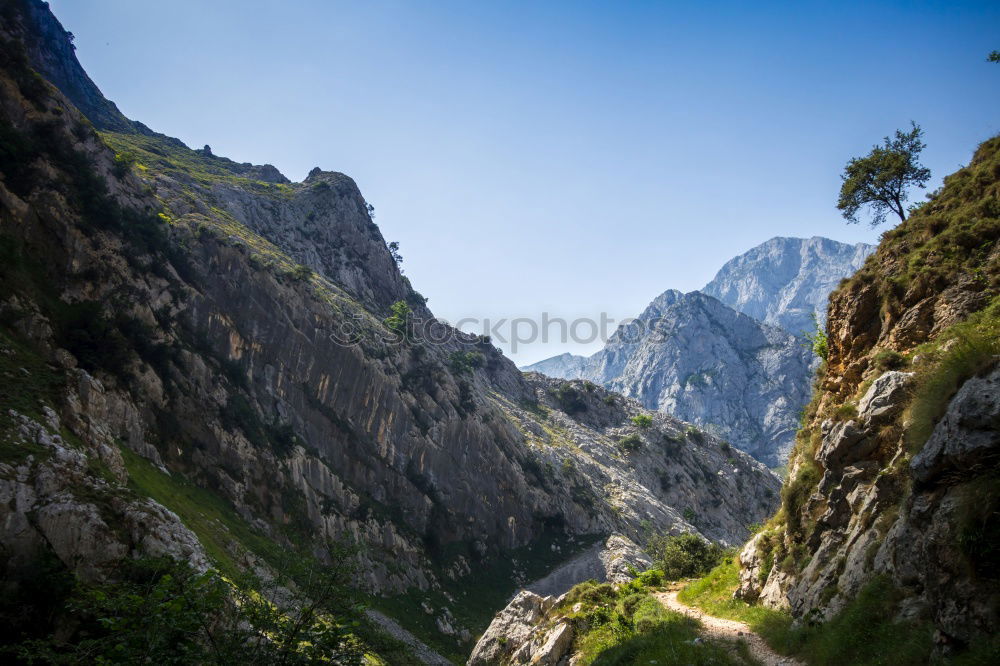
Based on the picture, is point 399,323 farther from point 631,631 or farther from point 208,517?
point 631,631

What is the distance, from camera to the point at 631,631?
21141 millimetres

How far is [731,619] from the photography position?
20.9 metres

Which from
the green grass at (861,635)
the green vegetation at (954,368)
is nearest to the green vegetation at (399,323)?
the green grass at (861,635)

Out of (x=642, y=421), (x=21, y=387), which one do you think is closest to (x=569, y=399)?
(x=642, y=421)

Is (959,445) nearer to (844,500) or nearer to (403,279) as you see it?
(844,500)

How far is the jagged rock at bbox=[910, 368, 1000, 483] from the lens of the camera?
10.2 m

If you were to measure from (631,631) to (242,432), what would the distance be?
4892 cm

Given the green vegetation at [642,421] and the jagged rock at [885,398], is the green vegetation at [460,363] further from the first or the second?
the jagged rock at [885,398]

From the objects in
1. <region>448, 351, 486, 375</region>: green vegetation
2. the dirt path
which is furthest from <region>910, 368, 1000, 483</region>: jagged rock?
<region>448, 351, 486, 375</region>: green vegetation

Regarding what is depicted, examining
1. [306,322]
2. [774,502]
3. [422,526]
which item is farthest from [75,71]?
[774,502]

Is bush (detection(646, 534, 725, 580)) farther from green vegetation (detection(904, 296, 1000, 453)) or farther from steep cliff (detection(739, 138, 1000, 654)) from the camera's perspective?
green vegetation (detection(904, 296, 1000, 453))

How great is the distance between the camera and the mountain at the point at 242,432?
2158 cm

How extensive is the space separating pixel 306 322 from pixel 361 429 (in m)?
18.5

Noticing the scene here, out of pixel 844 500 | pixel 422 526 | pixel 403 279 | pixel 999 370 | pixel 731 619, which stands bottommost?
pixel 422 526
